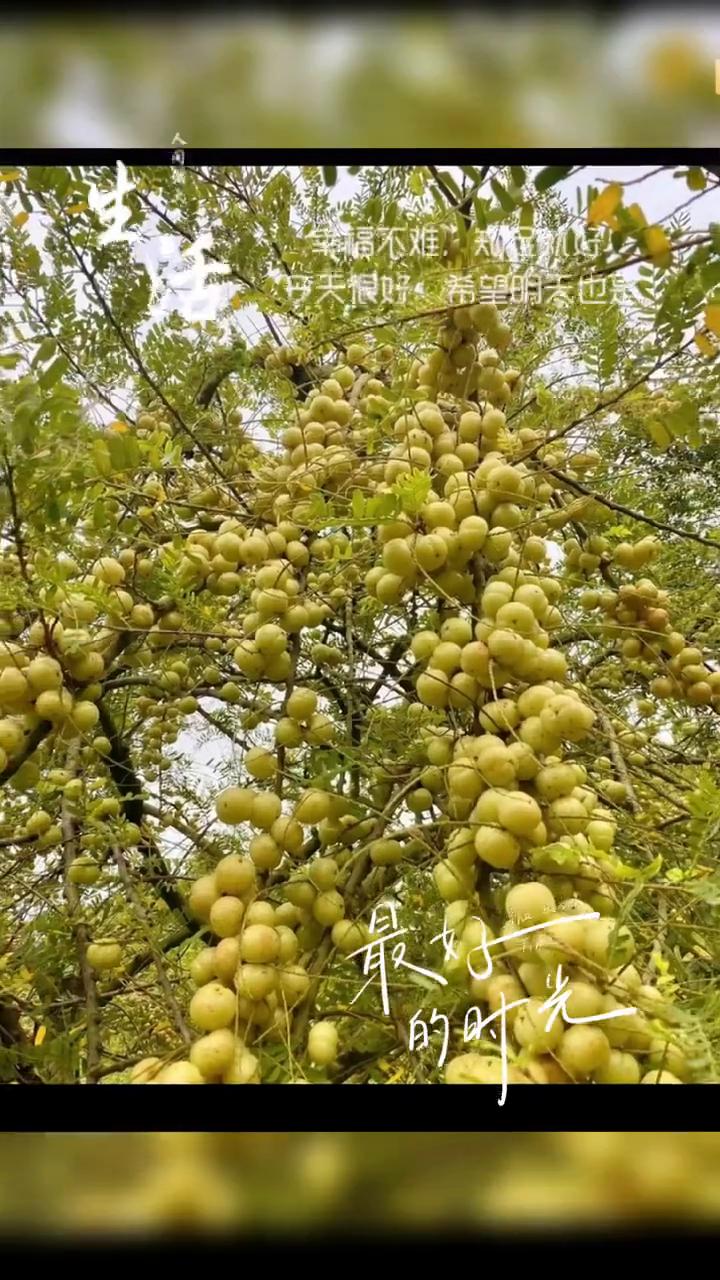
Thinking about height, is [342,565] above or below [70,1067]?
above

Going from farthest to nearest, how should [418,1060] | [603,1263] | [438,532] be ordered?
[438,532] < [418,1060] < [603,1263]

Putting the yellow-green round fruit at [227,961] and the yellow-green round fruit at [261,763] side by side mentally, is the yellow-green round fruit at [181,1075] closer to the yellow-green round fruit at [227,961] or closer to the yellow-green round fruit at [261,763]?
the yellow-green round fruit at [227,961]

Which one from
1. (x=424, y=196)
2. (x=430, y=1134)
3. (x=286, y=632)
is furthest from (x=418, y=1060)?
(x=424, y=196)

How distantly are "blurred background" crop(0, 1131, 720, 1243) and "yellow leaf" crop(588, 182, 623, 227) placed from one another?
2.76 feet

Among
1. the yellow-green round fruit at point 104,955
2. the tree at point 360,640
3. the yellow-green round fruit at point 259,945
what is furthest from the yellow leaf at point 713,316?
the yellow-green round fruit at point 104,955

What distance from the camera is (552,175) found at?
813 mm

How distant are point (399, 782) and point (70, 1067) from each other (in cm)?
48

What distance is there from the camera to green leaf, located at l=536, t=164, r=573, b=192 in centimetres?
80

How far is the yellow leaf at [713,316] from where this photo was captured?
2.92 ft

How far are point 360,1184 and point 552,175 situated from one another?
95cm

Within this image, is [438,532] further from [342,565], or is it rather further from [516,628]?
[342,565]

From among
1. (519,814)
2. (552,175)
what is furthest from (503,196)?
(519,814)

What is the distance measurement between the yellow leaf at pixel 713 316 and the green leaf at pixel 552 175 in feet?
0.76

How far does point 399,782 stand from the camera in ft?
3.21
